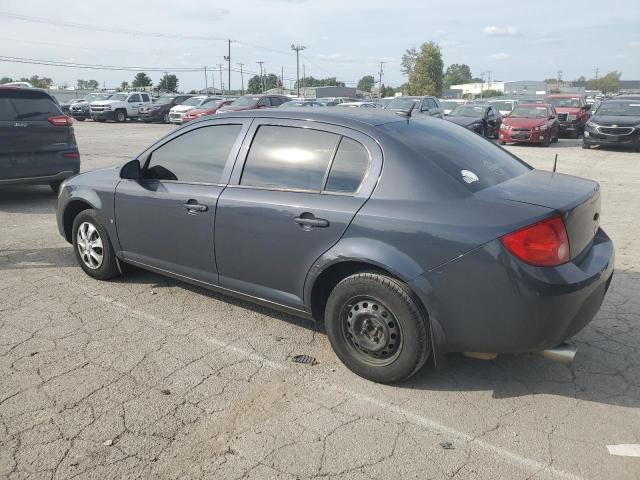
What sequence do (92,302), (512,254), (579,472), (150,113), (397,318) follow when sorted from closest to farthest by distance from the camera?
(579,472), (512,254), (397,318), (92,302), (150,113)

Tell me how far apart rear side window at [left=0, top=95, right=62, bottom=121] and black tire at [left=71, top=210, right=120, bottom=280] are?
3898 mm

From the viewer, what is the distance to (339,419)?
292 centimetres

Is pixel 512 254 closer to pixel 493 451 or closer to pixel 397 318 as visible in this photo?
pixel 397 318

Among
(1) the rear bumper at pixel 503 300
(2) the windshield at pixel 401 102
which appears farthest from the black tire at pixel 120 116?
(1) the rear bumper at pixel 503 300

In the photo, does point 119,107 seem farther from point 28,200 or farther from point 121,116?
point 28,200

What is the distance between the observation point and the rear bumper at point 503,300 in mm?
2777

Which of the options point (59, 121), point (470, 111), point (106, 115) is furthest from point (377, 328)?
point (106, 115)

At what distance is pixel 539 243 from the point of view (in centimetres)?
281

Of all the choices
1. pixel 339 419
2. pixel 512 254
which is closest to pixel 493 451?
pixel 339 419

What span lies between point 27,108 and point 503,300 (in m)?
7.77

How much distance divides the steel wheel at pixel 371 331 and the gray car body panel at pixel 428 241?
249 mm

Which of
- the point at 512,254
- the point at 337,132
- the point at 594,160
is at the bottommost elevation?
the point at 594,160

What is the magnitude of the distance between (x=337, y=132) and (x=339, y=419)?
1.76 m

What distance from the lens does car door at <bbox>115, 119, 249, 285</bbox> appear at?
3.94m
